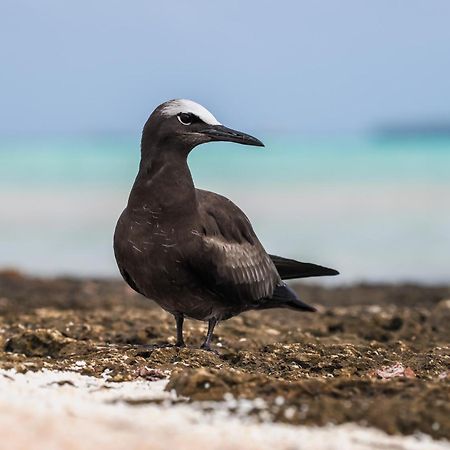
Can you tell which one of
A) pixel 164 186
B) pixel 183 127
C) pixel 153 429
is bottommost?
pixel 153 429

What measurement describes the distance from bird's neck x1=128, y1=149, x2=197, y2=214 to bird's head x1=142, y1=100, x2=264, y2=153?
0.31 ft

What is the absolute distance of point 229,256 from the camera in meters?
7.70

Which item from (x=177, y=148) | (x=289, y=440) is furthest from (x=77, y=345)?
(x=289, y=440)

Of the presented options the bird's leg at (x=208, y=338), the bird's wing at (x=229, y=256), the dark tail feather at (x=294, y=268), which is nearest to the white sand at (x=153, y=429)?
the bird's wing at (x=229, y=256)

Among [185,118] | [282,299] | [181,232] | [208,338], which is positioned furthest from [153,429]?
[282,299]

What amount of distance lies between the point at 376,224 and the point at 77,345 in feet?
70.0

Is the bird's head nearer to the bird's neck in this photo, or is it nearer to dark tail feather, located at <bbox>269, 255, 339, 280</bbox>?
the bird's neck

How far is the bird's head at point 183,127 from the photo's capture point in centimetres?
761

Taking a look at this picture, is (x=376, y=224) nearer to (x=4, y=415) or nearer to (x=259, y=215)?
(x=259, y=215)

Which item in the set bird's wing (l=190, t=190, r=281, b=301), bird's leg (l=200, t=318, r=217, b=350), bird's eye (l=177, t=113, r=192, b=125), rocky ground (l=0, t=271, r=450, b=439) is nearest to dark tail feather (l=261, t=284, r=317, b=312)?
bird's wing (l=190, t=190, r=281, b=301)

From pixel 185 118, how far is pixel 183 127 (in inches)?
2.7

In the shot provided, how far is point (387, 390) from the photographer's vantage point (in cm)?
554

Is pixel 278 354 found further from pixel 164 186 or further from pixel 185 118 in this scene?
pixel 185 118

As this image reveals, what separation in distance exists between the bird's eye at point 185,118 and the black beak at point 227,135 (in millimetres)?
118
